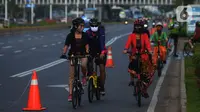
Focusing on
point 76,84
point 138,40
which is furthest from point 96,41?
point 76,84

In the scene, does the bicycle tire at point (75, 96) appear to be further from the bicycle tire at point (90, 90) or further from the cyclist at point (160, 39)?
the cyclist at point (160, 39)

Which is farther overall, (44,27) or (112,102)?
(44,27)

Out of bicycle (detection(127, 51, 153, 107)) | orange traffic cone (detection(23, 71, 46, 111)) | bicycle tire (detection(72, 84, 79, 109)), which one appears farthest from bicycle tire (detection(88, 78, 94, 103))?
orange traffic cone (detection(23, 71, 46, 111))

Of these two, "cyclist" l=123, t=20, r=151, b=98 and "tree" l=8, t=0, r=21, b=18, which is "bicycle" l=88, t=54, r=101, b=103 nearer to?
"cyclist" l=123, t=20, r=151, b=98

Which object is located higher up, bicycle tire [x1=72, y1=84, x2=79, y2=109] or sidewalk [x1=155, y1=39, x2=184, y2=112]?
bicycle tire [x1=72, y1=84, x2=79, y2=109]

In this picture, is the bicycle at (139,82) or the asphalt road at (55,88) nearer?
the bicycle at (139,82)

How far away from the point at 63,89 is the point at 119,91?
4.69 ft

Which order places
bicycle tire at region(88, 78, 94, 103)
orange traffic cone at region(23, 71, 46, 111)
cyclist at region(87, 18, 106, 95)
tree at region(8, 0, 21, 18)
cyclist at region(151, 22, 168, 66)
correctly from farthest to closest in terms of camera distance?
tree at region(8, 0, 21, 18) → cyclist at region(151, 22, 168, 66) → cyclist at region(87, 18, 106, 95) → bicycle tire at region(88, 78, 94, 103) → orange traffic cone at region(23, 71, 46, 111)

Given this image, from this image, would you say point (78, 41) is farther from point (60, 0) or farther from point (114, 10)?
point (60, 0)

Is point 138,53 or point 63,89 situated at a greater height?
point 138,53

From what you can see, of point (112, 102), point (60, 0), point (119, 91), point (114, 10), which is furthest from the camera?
point (60, 0)

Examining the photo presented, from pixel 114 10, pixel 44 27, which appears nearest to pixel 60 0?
pixel 114 10

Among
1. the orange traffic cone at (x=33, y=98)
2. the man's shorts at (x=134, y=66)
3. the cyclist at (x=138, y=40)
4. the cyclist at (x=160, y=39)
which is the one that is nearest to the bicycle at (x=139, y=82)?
the man's shorts at (x=134, y=66)

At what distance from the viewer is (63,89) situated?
17.1 meters
